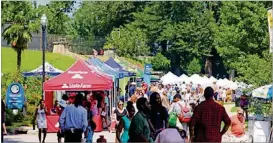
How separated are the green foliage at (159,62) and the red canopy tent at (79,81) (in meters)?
41.6

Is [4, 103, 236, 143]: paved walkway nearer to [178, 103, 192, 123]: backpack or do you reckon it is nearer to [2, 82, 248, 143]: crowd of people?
[178, 103, 192, 123]: backpack

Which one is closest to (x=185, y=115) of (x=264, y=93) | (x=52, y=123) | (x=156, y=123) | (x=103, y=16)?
(x=264, y=93)

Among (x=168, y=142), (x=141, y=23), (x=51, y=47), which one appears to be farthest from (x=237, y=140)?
(x=141, y=23)

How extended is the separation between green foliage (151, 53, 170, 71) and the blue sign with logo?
40.4m

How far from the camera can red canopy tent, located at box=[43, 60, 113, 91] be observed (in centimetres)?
1972

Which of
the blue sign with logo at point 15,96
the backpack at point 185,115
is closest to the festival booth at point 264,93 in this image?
the backpack at point 185,115

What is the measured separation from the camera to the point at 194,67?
64.8 m

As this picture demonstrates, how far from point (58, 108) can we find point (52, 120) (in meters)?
0.42

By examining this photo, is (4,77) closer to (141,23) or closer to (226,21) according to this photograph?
(226,21)

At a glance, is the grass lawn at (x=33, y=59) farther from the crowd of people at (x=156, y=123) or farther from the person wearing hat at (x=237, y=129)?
the crowd of people at (x=156, y=123)

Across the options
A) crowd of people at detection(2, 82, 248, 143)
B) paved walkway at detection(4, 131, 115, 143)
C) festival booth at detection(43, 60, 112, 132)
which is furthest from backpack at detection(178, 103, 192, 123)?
festival booth at detection(43, 60, 112, 132)

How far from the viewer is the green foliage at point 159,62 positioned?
62.3 meters

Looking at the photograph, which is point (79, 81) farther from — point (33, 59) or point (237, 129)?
point (33, 59)

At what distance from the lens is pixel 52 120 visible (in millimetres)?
19891
